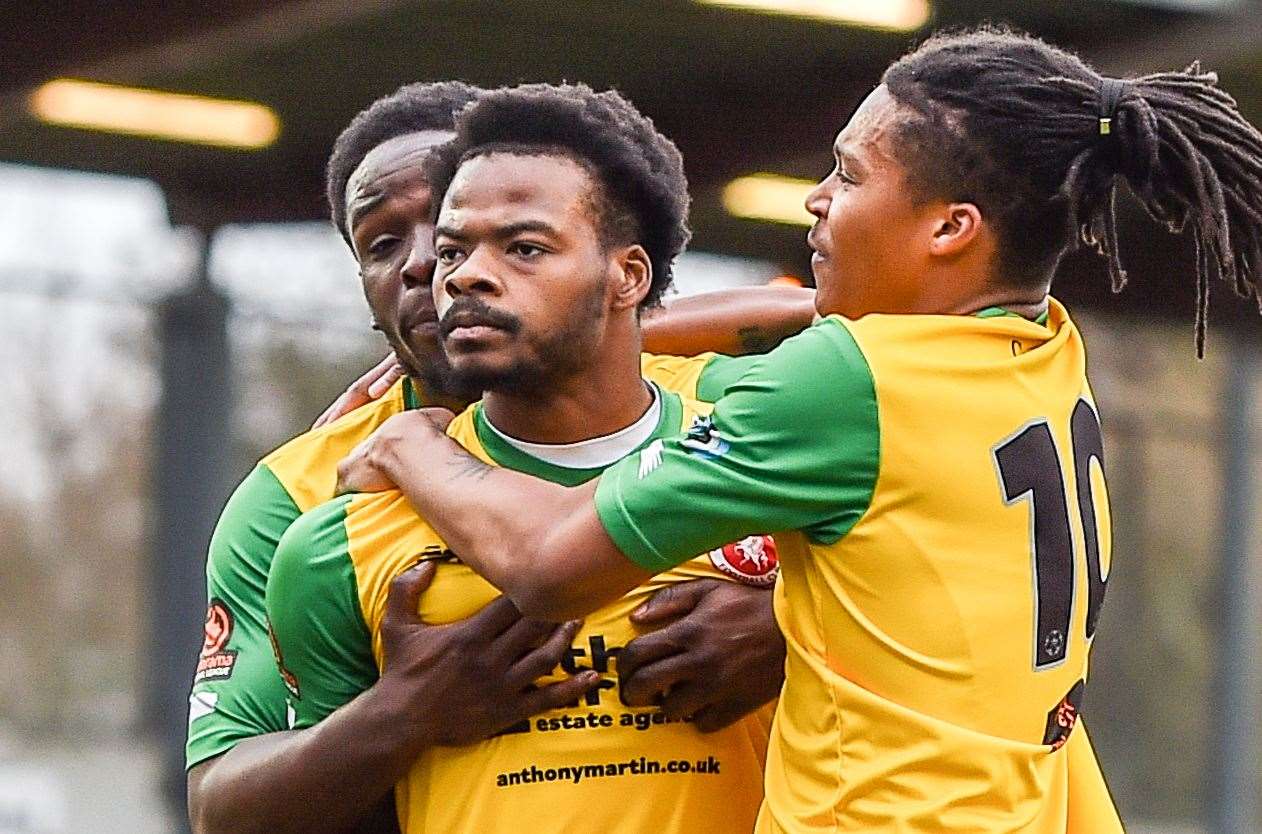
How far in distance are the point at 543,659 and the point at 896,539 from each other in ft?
1.96

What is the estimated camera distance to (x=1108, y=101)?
3730 millimetres

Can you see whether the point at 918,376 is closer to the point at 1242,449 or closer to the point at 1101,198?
the point at 1101,198

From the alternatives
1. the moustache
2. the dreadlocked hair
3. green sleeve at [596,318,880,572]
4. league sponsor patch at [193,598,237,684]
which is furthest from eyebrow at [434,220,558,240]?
league sponsor patch at [193,598,237,684]

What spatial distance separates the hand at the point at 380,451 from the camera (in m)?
3.95

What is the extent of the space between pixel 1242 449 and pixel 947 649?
18.5 meters

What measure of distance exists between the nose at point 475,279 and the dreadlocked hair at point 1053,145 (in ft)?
2.05

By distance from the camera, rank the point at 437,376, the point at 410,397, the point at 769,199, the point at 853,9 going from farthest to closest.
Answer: the point at 769,199, the point at 853,9, the point at 410,397, the point at 437,376

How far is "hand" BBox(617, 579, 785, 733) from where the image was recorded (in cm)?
380

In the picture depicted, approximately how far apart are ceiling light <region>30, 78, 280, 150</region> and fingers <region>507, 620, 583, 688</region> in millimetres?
11142

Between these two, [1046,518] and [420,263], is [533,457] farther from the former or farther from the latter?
[1046,518]

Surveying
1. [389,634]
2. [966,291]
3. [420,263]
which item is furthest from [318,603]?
[966,291]

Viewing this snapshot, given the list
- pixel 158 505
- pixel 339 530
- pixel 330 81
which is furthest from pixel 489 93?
pixel 158 505

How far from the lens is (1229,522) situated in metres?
21.2

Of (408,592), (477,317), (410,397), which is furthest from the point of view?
(410,397)
